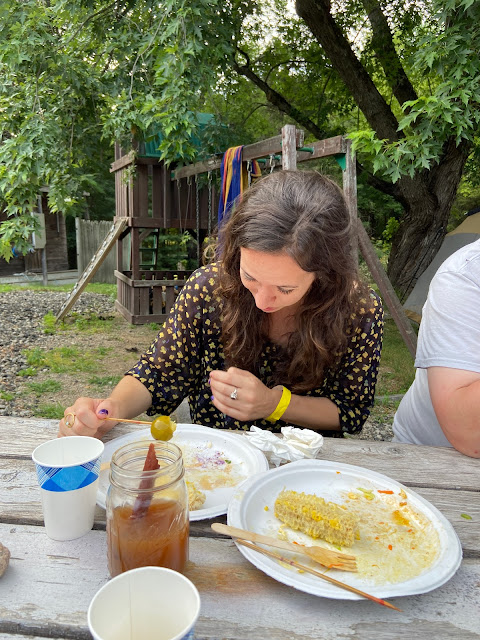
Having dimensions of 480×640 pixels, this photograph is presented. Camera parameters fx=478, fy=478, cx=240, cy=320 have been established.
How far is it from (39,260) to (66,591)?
55.1 feet

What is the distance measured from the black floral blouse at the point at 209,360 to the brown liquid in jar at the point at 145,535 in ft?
3.46

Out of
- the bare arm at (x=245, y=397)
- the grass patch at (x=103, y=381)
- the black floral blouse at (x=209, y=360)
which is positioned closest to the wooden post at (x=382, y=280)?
the black floral blouse at (x=209, y=360)

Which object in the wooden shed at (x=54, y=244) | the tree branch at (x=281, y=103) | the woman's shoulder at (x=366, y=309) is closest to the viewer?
the woman's shoulder at (x=366, y=309)

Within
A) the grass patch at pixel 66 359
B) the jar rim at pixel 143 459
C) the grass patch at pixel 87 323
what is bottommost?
the grass patch at pixel 66 359

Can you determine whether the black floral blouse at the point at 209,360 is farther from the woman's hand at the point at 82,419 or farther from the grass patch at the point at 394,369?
the grass patch at the point at 394,369

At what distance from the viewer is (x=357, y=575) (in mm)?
909

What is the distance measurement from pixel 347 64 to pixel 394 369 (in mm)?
5389

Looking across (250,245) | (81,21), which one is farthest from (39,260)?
(250,245)

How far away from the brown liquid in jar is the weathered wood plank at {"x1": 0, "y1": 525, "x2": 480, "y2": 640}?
0.34 feet

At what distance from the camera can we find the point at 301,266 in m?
1.53

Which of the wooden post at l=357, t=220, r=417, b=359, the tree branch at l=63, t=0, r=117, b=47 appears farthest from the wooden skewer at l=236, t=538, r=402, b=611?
the tree branch at l=63, t=0, r=117, b=47

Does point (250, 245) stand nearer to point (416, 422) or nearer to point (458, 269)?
point (458, 269)

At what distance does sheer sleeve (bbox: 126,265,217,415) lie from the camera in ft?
6.28

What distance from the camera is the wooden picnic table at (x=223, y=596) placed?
0.79 meters
